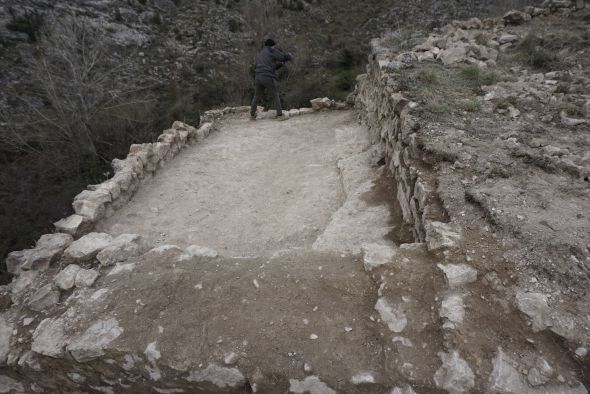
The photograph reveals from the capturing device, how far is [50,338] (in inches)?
103

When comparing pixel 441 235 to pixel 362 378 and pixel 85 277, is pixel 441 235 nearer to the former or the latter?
pixel 362 378

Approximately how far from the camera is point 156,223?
4.80m

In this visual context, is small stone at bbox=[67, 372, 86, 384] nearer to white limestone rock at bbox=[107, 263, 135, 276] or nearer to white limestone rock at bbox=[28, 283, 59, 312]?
white limestone rock at bbox=[28, 283, 59, 312]

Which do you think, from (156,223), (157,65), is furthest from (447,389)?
(157,65)

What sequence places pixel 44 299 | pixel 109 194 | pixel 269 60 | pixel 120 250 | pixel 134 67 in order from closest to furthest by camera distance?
pixel 44 299, pixel 120 250, pixel 109 194, pixel 269 60, pixel 134 67

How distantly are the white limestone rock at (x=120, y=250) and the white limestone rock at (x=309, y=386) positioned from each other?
2.14m

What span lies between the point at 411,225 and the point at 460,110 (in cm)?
191

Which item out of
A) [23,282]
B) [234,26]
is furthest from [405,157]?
[234,26]

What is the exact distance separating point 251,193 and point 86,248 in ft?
8.68

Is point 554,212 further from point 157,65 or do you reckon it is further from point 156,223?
point 157,65

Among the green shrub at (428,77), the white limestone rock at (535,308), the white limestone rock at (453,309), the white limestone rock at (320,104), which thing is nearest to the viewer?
the white limestone rock at (535,308)

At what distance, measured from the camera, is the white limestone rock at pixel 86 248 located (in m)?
3.38

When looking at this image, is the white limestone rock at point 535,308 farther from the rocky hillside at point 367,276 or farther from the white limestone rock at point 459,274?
the white limestone rock at point 459,274

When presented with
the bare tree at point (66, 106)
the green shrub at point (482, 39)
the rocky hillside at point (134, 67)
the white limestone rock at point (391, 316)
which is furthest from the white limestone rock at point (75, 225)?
the bare tree at point (66, 106)
